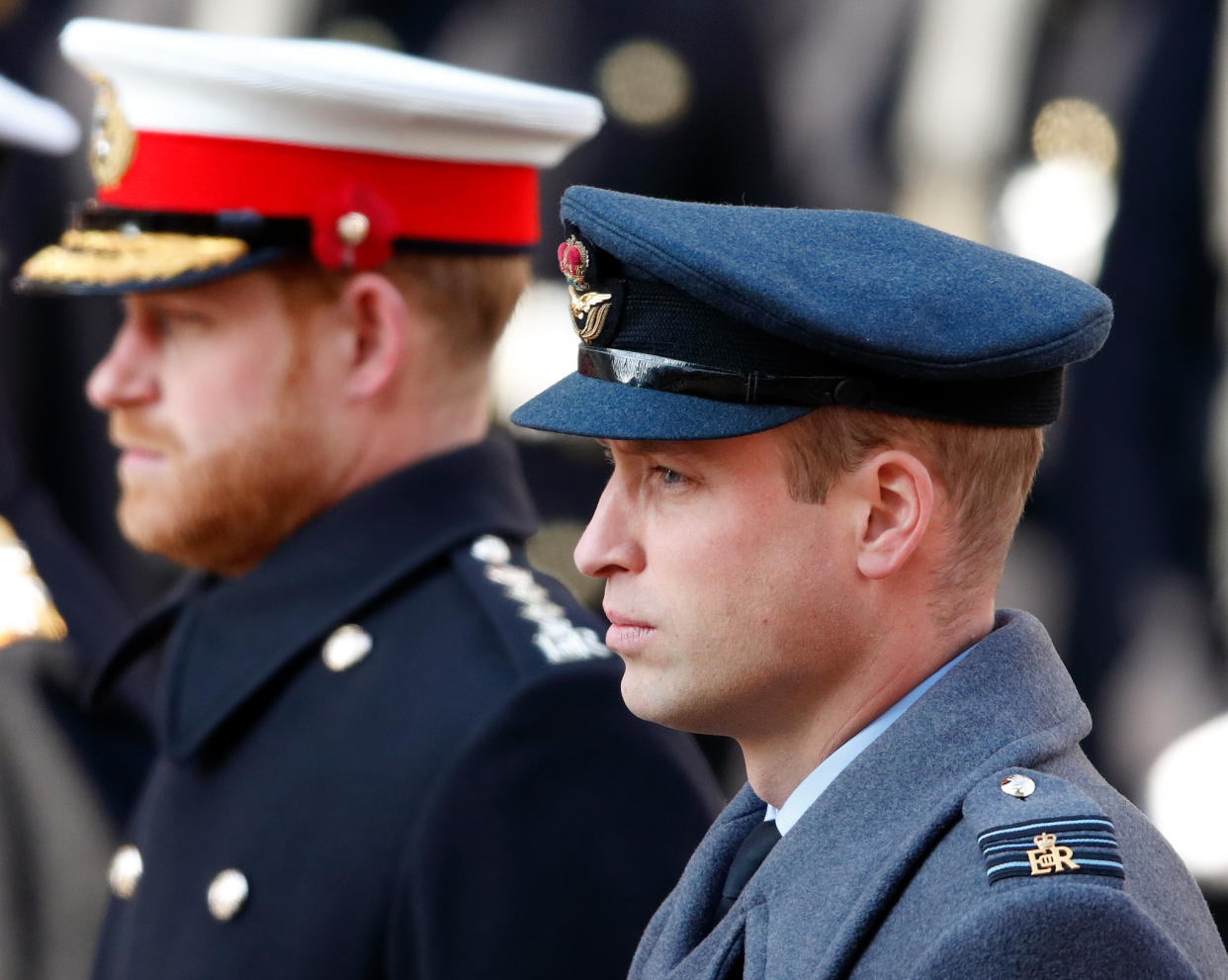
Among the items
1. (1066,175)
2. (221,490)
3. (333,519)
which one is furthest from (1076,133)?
(221,490)

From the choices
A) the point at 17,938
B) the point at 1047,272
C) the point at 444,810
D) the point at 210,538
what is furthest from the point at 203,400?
the point at 1047,272

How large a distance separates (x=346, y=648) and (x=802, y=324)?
105cm

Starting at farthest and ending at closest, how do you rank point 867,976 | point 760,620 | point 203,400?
1. point 203,400
2. point 760,620
3. point 867,976

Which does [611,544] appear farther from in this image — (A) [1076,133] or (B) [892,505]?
(A) [1076,133]

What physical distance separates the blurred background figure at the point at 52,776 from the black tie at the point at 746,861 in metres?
1.62

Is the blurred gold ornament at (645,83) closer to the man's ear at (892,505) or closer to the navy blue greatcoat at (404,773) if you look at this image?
the navy blue greatcoat at (404,773)

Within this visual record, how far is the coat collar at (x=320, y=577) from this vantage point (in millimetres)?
2312

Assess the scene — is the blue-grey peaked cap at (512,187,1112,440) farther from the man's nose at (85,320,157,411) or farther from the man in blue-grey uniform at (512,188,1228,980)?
the man's nose at (85,320,157,411)

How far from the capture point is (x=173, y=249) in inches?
92.6

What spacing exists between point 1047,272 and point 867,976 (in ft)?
2.13

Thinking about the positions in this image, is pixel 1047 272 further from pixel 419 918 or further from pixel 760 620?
pixel 419 918

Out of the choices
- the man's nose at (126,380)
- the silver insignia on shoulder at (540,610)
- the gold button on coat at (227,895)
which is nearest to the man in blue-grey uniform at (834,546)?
the silver insignia on shoulder at (540,610)

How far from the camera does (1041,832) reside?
1285 mm

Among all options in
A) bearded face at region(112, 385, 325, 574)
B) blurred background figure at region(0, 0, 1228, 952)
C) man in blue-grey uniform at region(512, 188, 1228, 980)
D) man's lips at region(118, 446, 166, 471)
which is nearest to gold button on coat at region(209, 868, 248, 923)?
bearded face at region(112, 385, 325, 574)
